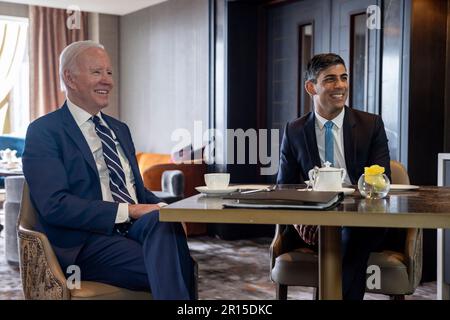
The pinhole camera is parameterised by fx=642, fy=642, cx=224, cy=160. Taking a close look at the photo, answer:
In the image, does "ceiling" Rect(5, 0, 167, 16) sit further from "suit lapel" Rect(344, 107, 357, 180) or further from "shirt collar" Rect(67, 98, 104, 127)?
"shirt collar" Rect(67, 98, 104, 127)

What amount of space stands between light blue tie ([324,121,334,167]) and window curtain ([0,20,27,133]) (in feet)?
20.1

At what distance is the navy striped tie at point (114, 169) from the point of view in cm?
225

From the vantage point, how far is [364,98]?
462 cm

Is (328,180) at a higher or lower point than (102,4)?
lower

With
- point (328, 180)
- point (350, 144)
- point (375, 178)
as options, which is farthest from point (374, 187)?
point (350, 144)

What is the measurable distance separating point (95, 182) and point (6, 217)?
2.69 m

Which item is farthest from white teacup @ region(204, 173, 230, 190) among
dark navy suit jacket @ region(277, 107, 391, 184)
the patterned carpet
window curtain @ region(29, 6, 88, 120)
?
window curtain @ region(29, 6, 88, 120)

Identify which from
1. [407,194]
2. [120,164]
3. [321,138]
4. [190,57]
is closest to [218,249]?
[190,57]

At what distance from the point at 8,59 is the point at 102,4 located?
1.52 m

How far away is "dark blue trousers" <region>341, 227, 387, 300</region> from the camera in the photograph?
2.32 meters

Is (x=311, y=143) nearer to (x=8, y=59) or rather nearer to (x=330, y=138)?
(x=330, y=138)

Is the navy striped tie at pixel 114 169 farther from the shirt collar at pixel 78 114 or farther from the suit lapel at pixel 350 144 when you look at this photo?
the suit lapel at pixel 350 144

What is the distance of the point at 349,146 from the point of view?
2607mm
